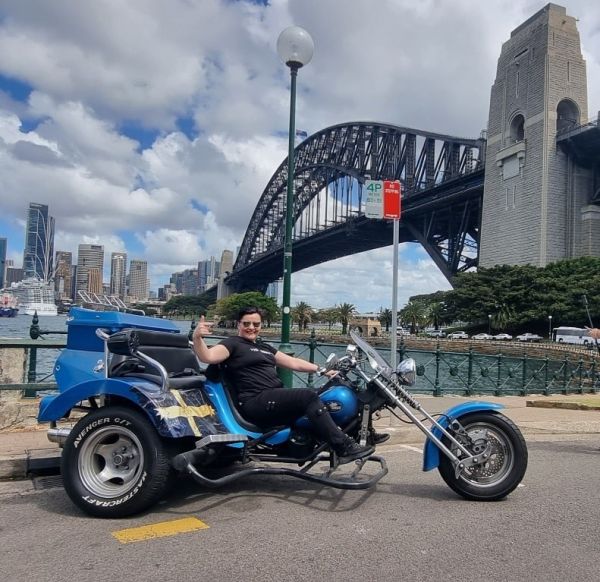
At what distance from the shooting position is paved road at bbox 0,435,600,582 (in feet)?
9.77

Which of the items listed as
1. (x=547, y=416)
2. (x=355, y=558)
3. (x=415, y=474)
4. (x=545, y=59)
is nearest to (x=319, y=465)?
(x=415, y=474)

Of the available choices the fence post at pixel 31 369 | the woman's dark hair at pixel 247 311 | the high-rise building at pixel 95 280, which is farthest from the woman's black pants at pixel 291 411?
the high-rise building at pixel 95 280

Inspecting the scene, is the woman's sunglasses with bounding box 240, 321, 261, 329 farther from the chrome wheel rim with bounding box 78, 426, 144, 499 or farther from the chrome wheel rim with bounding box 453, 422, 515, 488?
the chrome wheel rim with bounding box 453, 422, 515, 488

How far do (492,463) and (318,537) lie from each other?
1.56m

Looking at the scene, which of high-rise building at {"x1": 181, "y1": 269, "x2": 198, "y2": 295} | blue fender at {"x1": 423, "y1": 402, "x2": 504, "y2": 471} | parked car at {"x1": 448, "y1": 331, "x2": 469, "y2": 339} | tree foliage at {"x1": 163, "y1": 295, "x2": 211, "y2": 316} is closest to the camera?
blue fender at {"x1": 423, "y1": 402, "x2": 504, "y2": 471}

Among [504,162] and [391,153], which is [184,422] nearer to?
[504,162]

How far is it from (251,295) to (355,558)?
300 ft

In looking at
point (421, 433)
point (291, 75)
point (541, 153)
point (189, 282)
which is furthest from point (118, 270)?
point (189, 282)

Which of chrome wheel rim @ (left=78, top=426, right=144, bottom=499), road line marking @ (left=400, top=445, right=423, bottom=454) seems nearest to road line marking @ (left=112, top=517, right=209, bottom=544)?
chrome wheel rim @ (left=78, top=426, right=144, bottom=499)

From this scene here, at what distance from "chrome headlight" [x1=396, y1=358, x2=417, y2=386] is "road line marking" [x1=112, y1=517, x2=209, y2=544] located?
1.64 metres

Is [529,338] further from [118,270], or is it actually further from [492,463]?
[492,463]

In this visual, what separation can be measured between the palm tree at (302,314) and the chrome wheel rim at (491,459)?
94897 mm

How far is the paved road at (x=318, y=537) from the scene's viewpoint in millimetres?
2979

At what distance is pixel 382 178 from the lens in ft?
267
